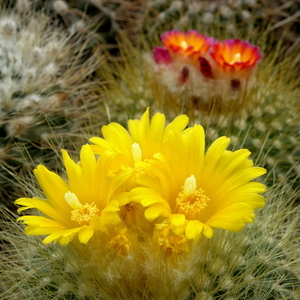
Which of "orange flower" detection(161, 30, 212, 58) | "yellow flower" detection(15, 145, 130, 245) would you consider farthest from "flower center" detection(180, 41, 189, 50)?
"yellow flower" detection(15, 145, 130, 245)

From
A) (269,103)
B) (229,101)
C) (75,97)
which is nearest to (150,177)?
(229,101)

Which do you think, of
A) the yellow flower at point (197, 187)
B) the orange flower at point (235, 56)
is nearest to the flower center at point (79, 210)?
the yellow flower at point (197, 187)

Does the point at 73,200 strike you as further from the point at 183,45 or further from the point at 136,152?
the point at 183,45

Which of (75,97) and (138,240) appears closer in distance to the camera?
(138,240)

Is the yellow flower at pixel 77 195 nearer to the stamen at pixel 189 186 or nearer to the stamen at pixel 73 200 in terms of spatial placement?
the stamen at pixel 73 200

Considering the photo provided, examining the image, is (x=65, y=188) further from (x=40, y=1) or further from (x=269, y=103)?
(x=40, y=1)

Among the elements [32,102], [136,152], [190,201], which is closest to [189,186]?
[190,201]

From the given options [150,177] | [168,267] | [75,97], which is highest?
[150,177]
